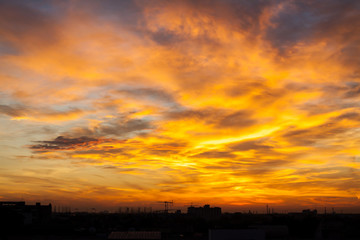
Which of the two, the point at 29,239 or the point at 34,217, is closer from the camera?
the point at 29,239

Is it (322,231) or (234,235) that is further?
(322,231)

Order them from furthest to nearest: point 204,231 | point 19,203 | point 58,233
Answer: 1. point 19,203
2. point 204,231
3. point 58,233

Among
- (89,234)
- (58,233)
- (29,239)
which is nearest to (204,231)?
(89,234)

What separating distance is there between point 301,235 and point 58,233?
66.2 m

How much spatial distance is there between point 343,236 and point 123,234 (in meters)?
56.5

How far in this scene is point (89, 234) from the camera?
95250 mm

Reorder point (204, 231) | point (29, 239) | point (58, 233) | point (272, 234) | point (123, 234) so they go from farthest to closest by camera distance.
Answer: point (204, 231) < point (58, 233) < point (272, 234) < point (29, 239) < point (123, 234)

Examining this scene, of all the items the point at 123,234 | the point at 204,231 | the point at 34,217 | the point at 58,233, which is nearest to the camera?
the point at 123,234

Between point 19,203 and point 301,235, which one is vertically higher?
point 19,203

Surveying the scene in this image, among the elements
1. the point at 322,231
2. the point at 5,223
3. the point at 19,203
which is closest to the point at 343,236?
the point at 322,231

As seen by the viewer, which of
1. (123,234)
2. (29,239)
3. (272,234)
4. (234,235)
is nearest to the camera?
(234,235)

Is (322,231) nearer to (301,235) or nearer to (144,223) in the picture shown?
(301,235)

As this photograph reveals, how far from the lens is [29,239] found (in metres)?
77.9

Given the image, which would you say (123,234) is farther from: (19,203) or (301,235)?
(19,203)
